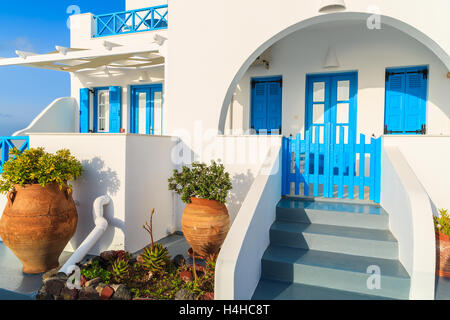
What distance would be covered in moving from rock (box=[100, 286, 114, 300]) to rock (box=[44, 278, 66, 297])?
521mm

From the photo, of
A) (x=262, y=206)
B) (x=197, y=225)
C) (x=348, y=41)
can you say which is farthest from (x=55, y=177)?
(x=348, y=41)

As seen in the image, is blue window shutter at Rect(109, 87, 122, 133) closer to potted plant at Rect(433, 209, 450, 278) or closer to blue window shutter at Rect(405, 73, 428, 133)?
blue window shutter at Rect(405, 73, 428, 133)

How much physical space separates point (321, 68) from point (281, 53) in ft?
3.68

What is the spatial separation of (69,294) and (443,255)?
4778mm

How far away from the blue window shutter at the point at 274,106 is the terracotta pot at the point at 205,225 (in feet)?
12.8

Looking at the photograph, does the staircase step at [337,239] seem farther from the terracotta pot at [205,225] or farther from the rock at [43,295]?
the rock at [43,295]

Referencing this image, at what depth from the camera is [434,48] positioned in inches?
190

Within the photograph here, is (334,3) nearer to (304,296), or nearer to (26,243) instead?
(304,296)

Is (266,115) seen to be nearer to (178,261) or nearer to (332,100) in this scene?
(332,100)

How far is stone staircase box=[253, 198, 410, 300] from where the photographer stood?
353 cm

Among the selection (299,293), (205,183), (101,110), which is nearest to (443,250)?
(299,293)

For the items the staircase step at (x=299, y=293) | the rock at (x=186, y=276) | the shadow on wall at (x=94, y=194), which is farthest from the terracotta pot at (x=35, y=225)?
the staircase step at (x=299, y=293)
